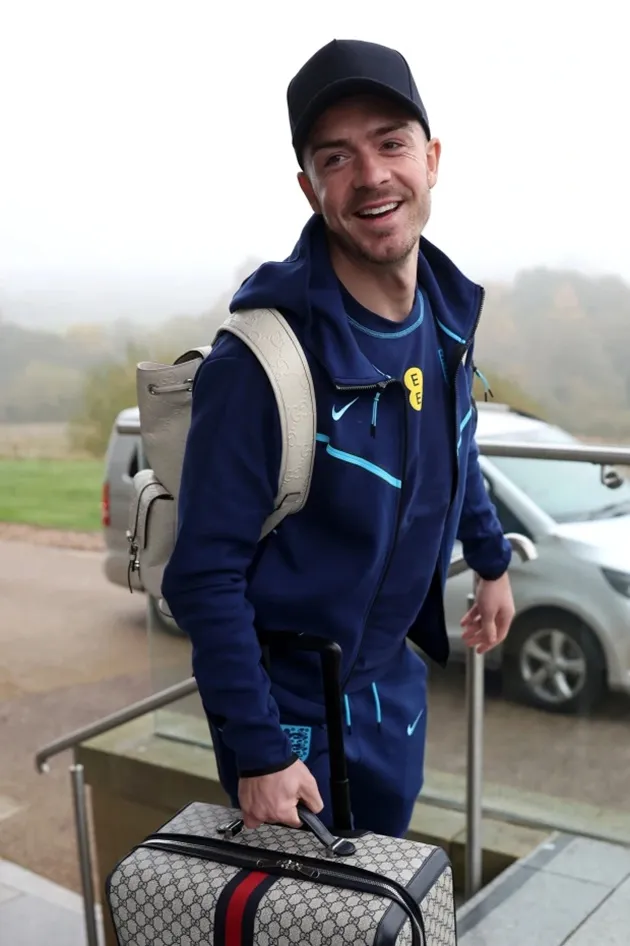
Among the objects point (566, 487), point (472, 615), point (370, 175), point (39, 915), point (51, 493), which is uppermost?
point (370, 175)

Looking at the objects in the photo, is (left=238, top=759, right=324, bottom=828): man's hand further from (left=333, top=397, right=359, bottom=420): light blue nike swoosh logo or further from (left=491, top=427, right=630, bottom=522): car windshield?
(left=491, top=427, right=630, bottom=522): car windshield

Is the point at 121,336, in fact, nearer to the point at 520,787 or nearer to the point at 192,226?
the point at 192,226

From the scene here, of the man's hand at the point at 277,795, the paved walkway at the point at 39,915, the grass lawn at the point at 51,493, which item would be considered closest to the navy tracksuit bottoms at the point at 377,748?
the man's hand at the point at 277,795

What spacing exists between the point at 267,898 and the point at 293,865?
40mm

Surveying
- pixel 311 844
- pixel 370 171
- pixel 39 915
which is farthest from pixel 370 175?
pixel 39 915

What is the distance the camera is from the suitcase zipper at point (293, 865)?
902mm

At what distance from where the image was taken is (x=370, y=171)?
0.99 metres

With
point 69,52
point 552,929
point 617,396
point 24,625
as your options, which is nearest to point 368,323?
point 552,929

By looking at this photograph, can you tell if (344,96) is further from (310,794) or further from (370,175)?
(310,794)

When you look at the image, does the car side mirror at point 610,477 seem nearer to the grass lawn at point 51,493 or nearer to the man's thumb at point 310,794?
the man's thumb at point 310,794

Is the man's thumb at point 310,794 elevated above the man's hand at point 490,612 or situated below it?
below

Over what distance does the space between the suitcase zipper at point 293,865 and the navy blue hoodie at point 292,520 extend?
83mm

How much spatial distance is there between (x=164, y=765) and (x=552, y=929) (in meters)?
1.50

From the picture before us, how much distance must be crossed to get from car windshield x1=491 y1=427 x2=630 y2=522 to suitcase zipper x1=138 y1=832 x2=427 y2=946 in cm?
99
